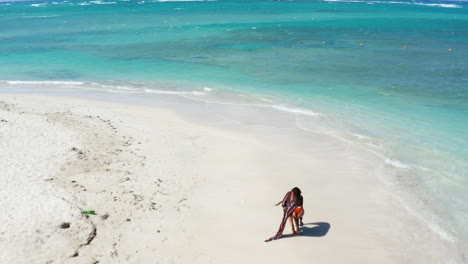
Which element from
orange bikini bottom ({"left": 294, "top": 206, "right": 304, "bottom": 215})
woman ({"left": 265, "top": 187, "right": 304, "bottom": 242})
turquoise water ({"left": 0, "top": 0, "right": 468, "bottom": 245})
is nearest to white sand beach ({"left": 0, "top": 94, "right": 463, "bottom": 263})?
woman ({"left": 265, "top": 187, "right": 304, "bottom": 242})

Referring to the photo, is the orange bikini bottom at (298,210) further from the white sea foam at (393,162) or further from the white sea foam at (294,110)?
the white sea foam at (294,110)

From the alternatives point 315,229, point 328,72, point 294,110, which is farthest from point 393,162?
point 328,72

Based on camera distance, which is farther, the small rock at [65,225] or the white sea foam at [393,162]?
the white sea foam at [393,162]

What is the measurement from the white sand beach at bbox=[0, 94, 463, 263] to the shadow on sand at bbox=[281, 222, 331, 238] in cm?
3

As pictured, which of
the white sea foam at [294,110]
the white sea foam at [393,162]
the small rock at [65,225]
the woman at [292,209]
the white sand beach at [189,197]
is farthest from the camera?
the white sea foam at [294,110]

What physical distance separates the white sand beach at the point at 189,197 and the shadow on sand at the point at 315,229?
0.10 feet

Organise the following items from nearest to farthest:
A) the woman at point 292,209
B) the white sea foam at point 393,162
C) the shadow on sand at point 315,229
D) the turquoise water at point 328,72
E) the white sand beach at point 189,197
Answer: the white sand beach at point 189,197
the woman at point 292,209
the shadow on sand at point 315,229
the white sea foam at point 393,162
the turquoise water at point 328,72

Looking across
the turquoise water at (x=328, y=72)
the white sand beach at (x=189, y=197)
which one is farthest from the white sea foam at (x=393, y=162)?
the white sand beach at (x=189, y=197)

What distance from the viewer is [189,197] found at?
1245 cm

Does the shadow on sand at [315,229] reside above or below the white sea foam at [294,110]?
below

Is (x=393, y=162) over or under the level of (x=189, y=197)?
under

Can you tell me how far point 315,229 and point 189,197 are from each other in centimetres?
413

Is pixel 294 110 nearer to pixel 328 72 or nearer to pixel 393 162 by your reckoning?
pixel 393 162

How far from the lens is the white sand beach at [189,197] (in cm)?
982
